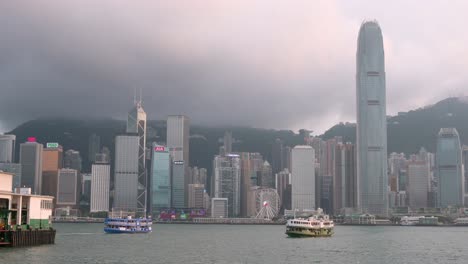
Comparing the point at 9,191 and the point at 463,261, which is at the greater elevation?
the point at 9,191

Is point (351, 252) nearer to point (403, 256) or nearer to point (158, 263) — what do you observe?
point (403, 256)

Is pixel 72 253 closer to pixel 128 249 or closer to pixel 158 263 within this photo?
pixel 128 249

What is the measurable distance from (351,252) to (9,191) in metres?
74.6

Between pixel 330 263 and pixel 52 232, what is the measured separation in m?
59.1

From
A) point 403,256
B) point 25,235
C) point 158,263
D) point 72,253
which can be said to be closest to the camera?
point 158,263

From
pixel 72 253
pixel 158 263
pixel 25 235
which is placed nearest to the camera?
pixel 158 263

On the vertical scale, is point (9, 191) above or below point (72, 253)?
above

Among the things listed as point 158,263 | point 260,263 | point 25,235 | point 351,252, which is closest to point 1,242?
point 25,235

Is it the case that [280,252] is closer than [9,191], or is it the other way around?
[9,191]

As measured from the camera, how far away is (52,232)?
139m

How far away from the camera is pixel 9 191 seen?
4791 inches

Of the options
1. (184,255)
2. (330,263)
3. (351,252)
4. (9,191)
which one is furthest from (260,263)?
(9,191)

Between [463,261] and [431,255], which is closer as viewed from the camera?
[463,261]

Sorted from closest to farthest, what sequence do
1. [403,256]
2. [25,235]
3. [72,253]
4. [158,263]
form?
[158,263] → [25,235] → [72,253] → [403,256]
